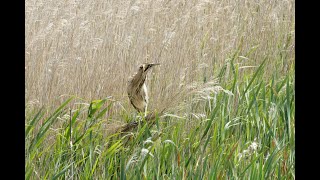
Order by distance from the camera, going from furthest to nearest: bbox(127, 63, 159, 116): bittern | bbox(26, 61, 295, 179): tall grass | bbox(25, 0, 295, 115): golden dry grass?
1. bbox(25, 0, 295, 115): golden dry grass
2. bbox(127, 63, 159, 116): bittern
3. bbox(26, 61, 295, 179): tall grass

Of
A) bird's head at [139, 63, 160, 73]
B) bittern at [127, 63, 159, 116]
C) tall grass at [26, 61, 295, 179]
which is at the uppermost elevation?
bird's head at [139, 63, 160, 73]

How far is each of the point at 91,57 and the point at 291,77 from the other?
1.21 m

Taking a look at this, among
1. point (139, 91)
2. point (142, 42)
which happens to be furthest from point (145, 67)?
point (142, 42)

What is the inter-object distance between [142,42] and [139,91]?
499 mm

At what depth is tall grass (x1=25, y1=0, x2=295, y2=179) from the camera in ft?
10.7

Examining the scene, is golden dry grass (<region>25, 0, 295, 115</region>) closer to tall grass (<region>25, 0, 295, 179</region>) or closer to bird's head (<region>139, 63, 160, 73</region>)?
tall grass (<region>25, 0, 295, 179</region>)

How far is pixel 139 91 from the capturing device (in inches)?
139

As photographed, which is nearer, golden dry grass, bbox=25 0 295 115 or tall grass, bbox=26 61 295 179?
tall grass, bbox=26 61 295 179

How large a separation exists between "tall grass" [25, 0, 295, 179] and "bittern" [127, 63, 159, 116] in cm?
8

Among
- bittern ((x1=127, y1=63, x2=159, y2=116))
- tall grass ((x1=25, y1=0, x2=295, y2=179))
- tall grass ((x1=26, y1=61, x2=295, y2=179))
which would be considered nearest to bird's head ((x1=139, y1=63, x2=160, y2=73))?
bittern ((x1=127, y1=63, x2=159, y2=116))

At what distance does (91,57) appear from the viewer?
12.5 ft

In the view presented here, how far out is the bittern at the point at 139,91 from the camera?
139 inches

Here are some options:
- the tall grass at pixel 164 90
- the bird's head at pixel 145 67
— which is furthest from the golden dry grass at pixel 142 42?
the bird's head at pixel 145 67

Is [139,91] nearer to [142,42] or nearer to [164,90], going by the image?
[164,90]
